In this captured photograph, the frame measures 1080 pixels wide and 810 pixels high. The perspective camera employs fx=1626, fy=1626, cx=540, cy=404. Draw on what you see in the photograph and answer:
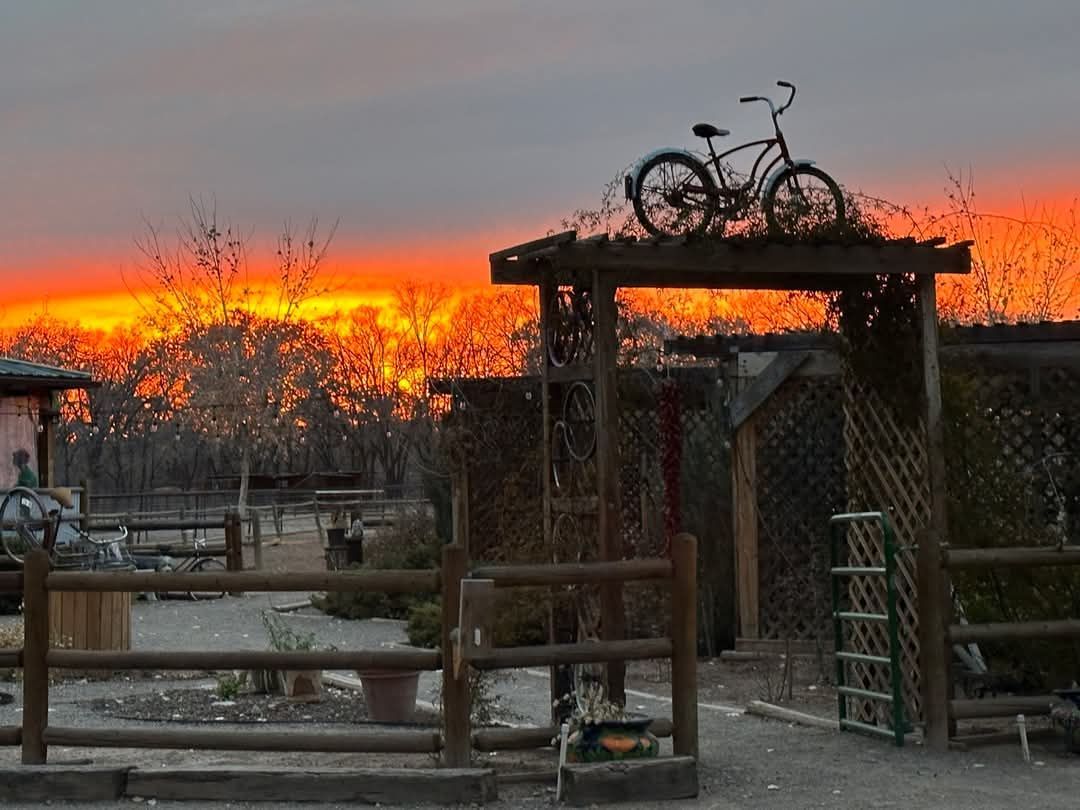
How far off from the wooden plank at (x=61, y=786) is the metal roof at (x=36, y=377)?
682 inches

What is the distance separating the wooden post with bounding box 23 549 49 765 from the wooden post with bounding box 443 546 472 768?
211cm

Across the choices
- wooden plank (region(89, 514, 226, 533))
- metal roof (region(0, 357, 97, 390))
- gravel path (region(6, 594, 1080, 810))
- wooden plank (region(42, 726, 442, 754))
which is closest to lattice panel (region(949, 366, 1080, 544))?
gravel path (region(6, 594, 1080, 810))

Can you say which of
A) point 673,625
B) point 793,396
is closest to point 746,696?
point 793,396

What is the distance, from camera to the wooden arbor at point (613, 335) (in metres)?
8.73

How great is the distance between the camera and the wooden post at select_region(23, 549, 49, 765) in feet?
27.7

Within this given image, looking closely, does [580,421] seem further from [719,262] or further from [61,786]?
[61,786]

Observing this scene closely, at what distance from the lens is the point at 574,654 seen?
8.26 m

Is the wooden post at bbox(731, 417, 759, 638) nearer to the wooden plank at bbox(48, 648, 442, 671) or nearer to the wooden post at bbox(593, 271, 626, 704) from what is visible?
the wooden post at bbox(593, 271, 626, 704)

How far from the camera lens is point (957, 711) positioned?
9.12 metres

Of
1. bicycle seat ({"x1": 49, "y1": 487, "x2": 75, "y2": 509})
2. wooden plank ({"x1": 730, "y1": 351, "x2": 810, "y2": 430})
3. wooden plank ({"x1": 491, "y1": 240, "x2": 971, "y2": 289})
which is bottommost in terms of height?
bicycle seat ({"x1": 49, "y1": 487, "x2": 75, "y2": 509})

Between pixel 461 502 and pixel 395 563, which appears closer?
pixel 461 502

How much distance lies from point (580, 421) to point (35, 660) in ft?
10.4

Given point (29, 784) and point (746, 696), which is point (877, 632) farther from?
point (29, 784)

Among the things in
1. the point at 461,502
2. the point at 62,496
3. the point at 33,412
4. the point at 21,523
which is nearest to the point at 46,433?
the point at 33,412
